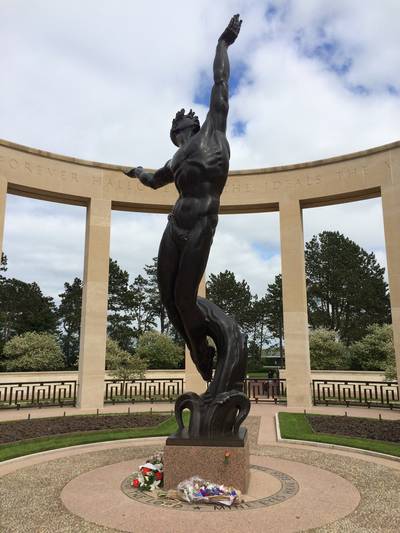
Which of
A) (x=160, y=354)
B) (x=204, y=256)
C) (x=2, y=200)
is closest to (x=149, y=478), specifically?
(x=204, y=256)

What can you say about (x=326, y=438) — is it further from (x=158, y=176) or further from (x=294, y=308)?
(x=294, y=308)

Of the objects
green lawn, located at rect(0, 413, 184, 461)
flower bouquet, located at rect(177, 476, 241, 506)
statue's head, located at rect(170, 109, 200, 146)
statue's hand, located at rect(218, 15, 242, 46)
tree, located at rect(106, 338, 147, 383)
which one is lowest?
green lawn, located at rect(0, 413, 184, 461)

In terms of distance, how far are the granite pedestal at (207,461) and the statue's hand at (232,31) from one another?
5766 millimetres

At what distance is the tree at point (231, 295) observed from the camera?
171 feet

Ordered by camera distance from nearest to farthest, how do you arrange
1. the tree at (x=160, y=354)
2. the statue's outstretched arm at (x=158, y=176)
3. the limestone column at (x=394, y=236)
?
1. the statue's outstretched arm at (x=158, y=176)
2. the limestone column at (x=394, y=236)
3. the tree at (x=160, y=354)

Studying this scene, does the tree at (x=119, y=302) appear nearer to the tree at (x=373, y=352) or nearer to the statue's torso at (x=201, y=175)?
the tree at (x=373, y=352)

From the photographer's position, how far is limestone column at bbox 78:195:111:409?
15469 mm

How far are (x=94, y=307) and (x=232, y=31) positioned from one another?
38.5 ft

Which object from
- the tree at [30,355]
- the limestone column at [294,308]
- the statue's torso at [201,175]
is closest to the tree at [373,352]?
the limestone column at [294,308]

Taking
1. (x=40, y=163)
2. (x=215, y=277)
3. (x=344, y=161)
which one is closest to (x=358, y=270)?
(x=215, y=277)

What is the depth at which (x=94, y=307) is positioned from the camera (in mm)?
15945

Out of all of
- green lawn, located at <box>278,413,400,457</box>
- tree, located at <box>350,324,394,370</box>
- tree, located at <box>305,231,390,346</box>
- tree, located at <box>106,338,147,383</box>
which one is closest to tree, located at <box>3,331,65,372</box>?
tree, located at <box>106,338,147,383</box>

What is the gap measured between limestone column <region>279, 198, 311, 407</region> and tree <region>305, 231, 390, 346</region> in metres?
30.1

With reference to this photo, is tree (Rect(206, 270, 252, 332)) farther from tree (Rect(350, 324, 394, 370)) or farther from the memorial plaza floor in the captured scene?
the memorial plaza floor
